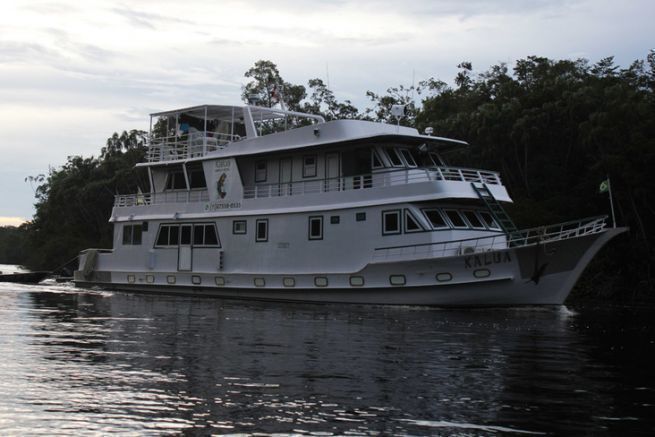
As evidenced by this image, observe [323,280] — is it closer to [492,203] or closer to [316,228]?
[316,228]

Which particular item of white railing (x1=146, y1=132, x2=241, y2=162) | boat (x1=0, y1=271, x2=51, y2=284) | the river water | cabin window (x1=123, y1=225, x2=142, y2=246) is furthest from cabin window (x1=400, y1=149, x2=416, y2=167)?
boat (x1=0, y1=271, x2=51, y2=284)

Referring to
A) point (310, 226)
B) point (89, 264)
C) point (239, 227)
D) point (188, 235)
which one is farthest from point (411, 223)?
point (89, 264)

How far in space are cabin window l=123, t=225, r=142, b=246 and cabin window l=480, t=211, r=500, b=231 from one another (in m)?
13.0

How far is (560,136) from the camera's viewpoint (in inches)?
1666

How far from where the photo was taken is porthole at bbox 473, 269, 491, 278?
20531 mm

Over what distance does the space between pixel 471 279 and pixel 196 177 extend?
40.2 feet

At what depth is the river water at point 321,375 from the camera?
26.5 feet

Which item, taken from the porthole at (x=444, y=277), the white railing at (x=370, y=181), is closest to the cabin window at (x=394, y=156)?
the white railing at (x=370, y=181)

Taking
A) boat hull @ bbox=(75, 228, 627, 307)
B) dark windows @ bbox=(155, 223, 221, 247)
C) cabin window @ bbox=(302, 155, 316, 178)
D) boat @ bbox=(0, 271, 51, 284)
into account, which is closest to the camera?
boat hull @ bbox=(75, 228, 627, 307)

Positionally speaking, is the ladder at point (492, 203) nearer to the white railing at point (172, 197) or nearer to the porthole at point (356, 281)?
the porthole at point (356, 281)

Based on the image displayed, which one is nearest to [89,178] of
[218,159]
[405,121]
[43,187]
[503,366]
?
[43,187]

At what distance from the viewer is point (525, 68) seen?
4825 centimetres

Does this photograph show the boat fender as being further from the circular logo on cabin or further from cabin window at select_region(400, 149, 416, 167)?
cabin window at select_region(400, 149, 416, 167)

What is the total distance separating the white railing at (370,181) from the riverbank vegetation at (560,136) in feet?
17.4
